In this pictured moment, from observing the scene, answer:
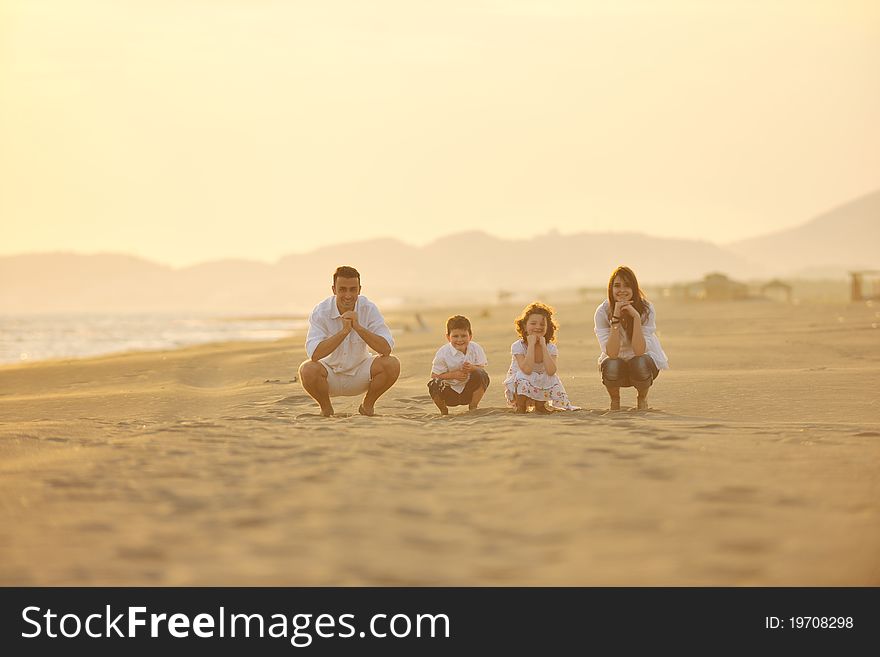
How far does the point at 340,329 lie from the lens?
7016 mm

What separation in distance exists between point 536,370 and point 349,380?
5.02 ft

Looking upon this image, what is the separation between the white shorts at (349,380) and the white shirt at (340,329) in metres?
0.03

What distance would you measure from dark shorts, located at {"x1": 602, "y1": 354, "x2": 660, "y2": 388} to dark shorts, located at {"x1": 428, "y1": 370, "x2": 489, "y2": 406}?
99 cm

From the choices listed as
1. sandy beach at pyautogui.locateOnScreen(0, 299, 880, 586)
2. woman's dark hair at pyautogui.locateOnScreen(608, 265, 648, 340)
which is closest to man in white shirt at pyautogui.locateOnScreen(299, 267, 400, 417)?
sandy beach at pyautogui.locateOnScreen(0, 299, 880, 586)

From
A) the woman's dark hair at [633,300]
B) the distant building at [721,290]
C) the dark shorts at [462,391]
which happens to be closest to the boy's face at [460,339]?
the dark shorts at [462,391]

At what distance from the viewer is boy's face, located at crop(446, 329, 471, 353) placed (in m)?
6.99

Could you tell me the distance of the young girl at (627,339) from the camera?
6879 mm

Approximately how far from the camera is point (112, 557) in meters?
3.02

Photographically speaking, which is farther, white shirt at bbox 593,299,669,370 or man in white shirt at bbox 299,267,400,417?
white shirt at bbox 593,299,669,370

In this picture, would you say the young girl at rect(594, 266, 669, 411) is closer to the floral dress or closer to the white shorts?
the floral dress

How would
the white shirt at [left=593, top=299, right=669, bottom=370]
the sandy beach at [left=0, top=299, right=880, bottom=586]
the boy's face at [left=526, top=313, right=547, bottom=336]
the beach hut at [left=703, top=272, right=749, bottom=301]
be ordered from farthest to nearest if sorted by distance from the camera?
the beach hut at [left=703, top=272, right=749, bottom=301] < the white shirt at [left=593, top=299, right=669, bottom=370] < the boy's face at [left=526, top=313, right=547, bottom=336] < the sandy beach at [left=0, top=299, right=880, bottom=586]

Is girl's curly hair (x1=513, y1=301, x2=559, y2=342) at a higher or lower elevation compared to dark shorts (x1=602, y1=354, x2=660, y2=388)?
higher

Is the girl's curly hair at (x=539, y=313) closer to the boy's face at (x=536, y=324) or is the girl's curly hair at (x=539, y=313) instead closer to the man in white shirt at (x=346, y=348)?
the boy's face at (x=536, y=324)
